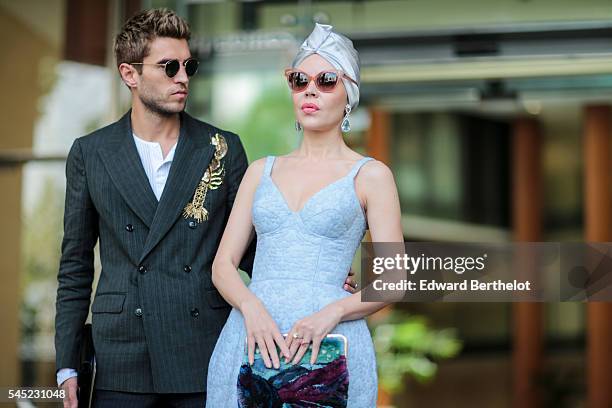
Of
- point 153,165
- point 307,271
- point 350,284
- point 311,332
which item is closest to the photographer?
point 311,332

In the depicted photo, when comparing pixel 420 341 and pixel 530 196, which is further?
pixel 530 196

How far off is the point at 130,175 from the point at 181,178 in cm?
15

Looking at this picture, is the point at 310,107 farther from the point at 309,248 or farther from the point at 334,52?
the point at 309,248

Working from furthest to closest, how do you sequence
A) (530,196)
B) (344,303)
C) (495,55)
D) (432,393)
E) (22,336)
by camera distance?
(530,196) < (432,393) < (22,336) < (495,55) < (344,303)

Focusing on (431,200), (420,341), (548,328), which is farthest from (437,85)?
(548,328)

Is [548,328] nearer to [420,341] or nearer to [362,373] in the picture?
[420,341]

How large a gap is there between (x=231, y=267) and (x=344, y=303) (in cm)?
34

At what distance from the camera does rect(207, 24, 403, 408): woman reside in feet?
9.16

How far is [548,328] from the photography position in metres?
15.4

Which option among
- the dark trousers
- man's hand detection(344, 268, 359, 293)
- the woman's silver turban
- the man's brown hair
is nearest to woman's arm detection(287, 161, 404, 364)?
man's hand detection(344, 268, 359, 293)

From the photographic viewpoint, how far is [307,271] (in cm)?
288

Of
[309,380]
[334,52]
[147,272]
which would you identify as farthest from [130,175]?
[309,380]

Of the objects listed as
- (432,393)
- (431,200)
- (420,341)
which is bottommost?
(432,393)

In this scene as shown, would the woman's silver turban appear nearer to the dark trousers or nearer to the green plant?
the dark trousers
